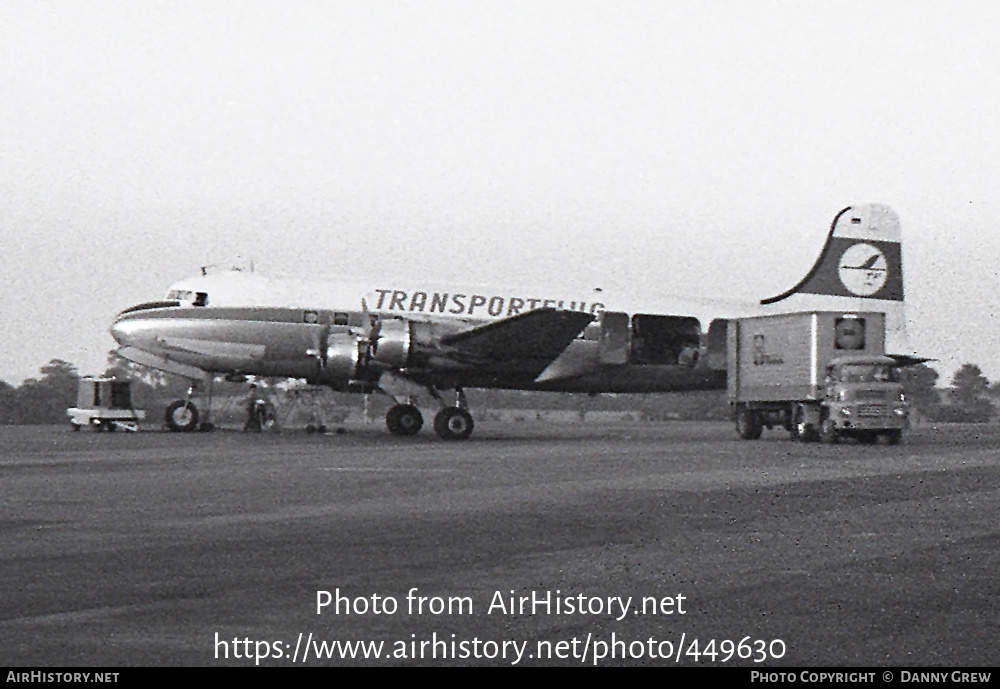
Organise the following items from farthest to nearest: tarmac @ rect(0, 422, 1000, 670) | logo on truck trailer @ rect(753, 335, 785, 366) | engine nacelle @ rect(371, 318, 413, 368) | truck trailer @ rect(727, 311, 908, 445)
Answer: logo on truck trailer @ rect(753, 335, 785, 366), engine nacelle @ rect(371, 318, 413, 368), truck trailer @ rect(727, 311, 908, 445), tarmac @ rect(0, 422, 1000, 670)

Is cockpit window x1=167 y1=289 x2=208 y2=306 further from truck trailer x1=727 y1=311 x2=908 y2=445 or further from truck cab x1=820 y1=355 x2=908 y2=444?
truck cab x1=820 y1=355 x2=908 y2=444

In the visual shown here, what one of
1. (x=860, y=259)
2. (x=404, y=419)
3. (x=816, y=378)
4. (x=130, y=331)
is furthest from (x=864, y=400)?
(x=130, y=331)

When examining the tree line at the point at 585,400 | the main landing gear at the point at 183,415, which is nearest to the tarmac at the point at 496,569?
the main landing gear at the point at 183,415

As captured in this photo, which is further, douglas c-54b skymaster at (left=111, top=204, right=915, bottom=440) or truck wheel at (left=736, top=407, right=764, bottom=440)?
truck wheel at (left=736, top=407, right=764, bottom=440)

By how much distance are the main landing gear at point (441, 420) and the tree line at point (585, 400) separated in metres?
15.4

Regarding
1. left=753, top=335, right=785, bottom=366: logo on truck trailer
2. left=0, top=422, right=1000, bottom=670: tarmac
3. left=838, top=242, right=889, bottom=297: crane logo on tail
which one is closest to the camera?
left=0, top=422, right=1000, bottom=670: tarmac

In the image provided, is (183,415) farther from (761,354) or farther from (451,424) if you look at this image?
(761,354)

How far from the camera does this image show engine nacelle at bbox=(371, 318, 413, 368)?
117 ft

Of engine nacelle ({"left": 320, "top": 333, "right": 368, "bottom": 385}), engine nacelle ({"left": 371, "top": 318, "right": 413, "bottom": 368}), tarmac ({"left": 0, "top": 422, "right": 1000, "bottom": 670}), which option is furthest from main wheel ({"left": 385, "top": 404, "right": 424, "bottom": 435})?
tarmac ({"left": 0, "top": 422, "right": 1000, "bottom": 670})

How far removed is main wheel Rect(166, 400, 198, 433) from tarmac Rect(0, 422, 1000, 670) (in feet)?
62.3

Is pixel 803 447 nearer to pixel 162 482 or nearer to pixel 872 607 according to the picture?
pixel 162 482

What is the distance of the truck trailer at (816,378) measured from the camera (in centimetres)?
3403
